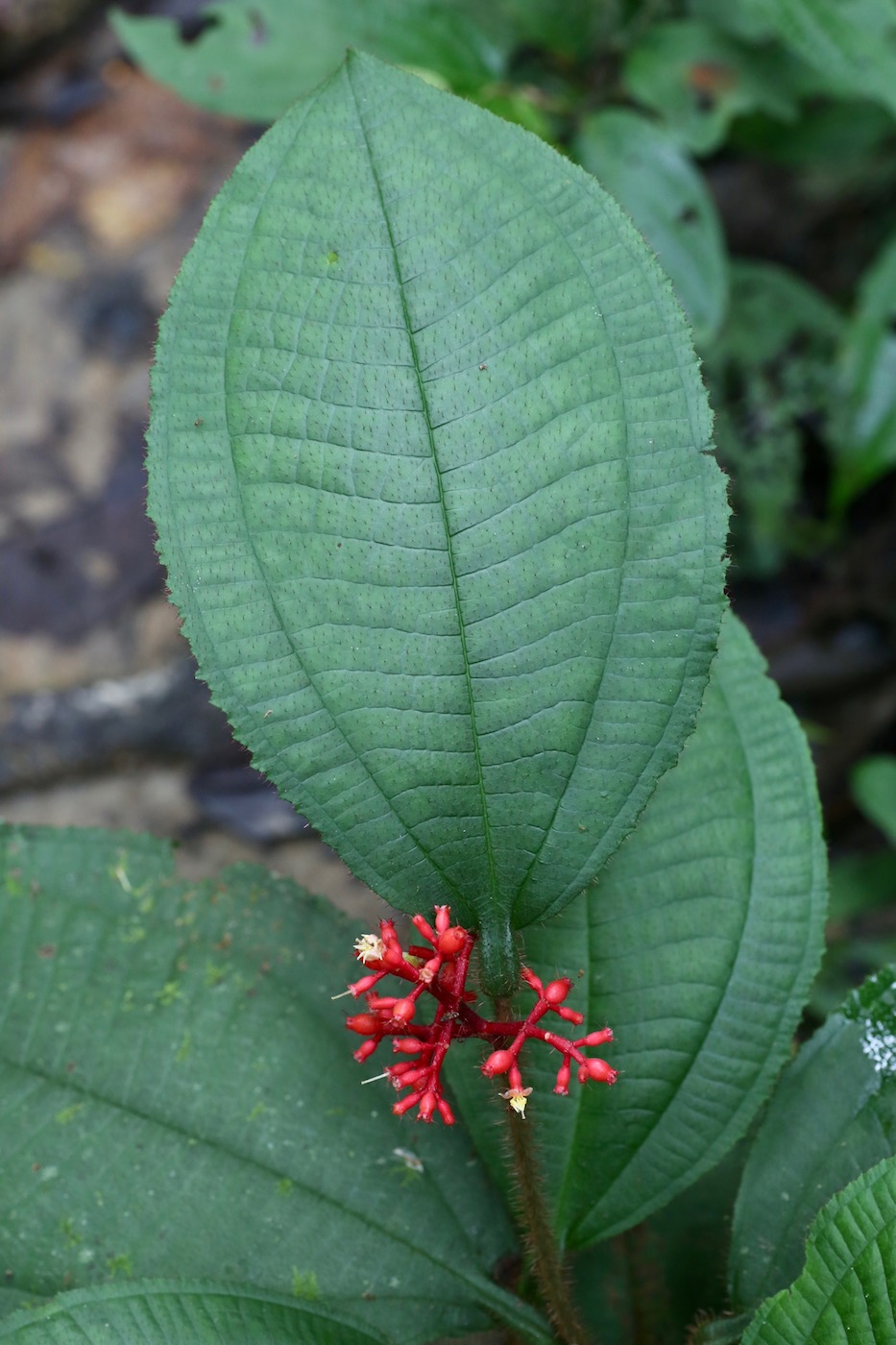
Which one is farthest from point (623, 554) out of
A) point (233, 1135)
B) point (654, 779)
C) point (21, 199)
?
point (21, 199)

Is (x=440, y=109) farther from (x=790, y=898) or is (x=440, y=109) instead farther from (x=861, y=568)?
(x=861, y=568)

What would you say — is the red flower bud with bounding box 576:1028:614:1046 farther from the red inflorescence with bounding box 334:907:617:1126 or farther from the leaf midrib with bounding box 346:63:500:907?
the leaf midrib with bounding box 346:63:500:907

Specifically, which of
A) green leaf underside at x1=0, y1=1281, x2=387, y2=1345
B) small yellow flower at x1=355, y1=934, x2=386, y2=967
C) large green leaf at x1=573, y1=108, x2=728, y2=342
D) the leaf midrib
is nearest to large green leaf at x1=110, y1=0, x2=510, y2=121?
large green leaf at x1=573, y1=108, x2=728, y2=342

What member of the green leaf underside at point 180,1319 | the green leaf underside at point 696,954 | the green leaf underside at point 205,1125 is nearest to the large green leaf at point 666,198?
the green leaf underside at point 696,954

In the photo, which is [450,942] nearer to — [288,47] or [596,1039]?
[596,1039]

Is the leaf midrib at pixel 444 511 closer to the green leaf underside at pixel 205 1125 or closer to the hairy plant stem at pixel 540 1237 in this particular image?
the hairy plant stem at pixel 540 1237

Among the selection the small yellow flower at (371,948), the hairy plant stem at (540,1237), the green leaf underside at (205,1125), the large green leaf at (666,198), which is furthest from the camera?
the large green leaf at (666,198)

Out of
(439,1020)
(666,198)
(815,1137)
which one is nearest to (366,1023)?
(439,1020)

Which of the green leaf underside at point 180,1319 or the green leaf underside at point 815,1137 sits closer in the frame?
the green leaf underside at point 180,1319
